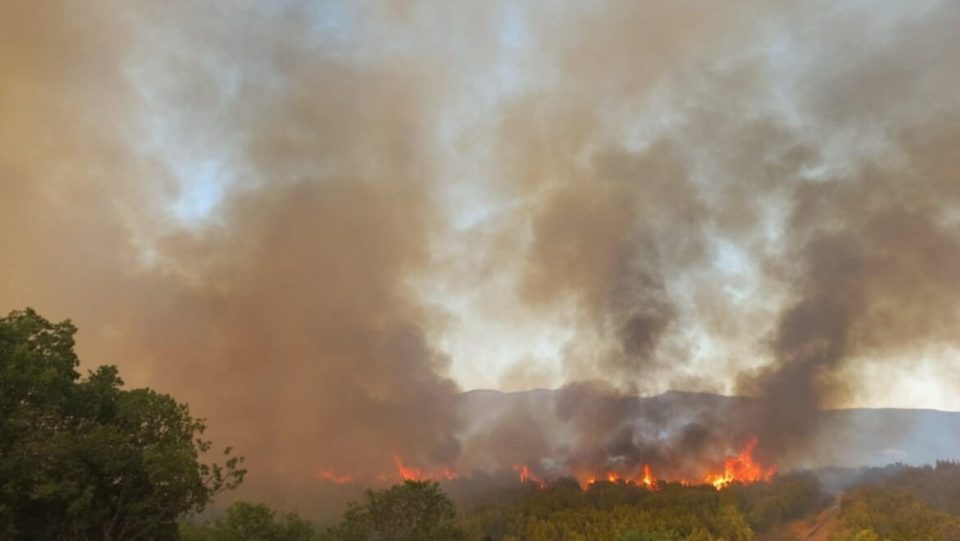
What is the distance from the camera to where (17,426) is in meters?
28.2

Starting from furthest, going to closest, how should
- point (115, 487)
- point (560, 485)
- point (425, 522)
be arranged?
point (560, 485) → point (425, 522) → point (115, 487)

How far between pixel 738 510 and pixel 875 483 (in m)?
45.7

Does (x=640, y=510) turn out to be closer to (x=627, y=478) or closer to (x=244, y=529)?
(x=627, y=478)

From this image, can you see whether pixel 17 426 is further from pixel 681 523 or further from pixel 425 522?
pixel 681 523

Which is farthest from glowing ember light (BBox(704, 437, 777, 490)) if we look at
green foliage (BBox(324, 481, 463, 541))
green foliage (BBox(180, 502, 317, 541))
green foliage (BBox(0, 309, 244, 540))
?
green foliage (BBox(0, 309, 244, 540))

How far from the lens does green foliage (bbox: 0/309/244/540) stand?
2767 centimetres

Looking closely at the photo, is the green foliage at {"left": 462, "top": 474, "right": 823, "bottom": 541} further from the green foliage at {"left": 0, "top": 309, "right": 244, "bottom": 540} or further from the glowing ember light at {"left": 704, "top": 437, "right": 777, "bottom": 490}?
the green foliage at {"left": 0, "top": 309, "right": 244, "bottom": 540}

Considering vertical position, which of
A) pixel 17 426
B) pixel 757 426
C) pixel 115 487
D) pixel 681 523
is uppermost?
pixel 757 426

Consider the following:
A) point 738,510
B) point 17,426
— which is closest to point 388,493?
point 17,426

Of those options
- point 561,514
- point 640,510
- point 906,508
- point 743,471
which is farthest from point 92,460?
point 743,471

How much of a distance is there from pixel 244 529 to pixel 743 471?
155632 millimetres

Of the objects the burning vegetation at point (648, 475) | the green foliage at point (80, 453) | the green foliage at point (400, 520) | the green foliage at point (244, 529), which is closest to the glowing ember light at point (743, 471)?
the burning vegetation at point (648, 475)

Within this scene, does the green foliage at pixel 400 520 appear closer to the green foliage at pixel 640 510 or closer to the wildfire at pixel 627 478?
the green foliage at pixel 640 510

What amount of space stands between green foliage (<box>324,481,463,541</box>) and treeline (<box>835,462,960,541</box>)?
65.8 meters
